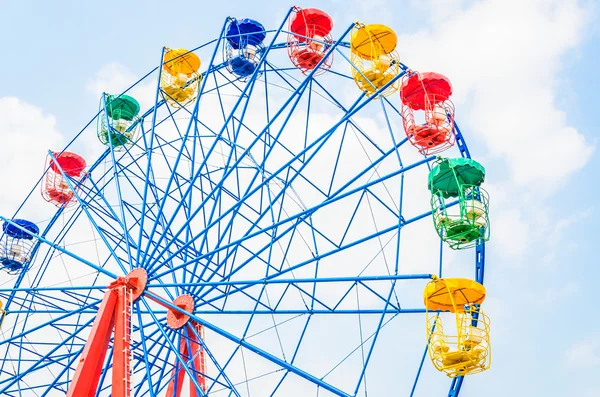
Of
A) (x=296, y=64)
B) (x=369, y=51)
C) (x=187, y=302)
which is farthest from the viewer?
(x=296, y=64)

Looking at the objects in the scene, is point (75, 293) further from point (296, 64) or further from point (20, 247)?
point (296, 64)

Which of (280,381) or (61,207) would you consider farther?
(61,207)

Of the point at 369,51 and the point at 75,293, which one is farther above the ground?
the point at 369,51

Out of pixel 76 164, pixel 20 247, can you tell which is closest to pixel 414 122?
pixel 76 164

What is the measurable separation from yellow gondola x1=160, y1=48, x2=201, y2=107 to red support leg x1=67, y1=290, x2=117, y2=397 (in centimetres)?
604

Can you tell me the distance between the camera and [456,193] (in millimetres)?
11633

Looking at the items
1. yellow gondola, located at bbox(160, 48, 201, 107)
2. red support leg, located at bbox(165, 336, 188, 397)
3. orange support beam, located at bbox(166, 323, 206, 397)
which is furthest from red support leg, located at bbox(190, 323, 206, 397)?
yellow gondola, located at bbox(160, 48, 201, 107)

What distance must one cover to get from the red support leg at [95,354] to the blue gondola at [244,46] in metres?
6.29

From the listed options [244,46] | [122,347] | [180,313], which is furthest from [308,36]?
[122,347]

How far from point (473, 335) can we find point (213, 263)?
6.34 meters

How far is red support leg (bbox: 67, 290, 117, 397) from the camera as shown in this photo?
11039 millimetres

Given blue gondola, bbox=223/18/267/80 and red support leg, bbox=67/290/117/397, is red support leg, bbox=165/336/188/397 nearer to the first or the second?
red support leg, bbox=67/290/117/397

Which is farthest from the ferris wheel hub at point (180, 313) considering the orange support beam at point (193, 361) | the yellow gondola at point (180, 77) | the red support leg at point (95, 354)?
the yellow gondola at point (180, 77)

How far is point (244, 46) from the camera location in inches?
658
